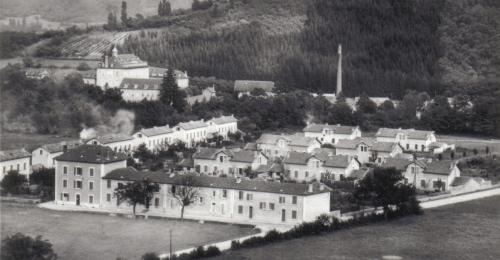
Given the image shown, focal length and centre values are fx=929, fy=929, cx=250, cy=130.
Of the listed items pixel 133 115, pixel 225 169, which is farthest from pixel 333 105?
pixel 225 169

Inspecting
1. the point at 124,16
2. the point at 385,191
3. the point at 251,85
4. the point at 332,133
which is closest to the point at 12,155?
the point at 385,191

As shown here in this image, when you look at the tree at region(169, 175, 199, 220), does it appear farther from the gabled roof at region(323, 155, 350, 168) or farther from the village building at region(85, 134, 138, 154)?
the village building at region(85, 134, 138, 154)

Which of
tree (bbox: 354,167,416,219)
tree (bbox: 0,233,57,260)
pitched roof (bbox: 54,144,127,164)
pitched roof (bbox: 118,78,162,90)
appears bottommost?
tree (bbox: 0,233,57,260)

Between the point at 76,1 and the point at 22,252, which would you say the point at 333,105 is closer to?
the point at 76,1

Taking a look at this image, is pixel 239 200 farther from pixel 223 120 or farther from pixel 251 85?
pixel 251 85

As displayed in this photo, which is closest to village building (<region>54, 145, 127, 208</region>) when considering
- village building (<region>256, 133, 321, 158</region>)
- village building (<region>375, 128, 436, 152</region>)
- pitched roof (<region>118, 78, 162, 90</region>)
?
village building (<region>256, 133, 321, 158</region>)

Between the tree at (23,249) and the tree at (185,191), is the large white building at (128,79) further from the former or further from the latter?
the tree at (23,249)
